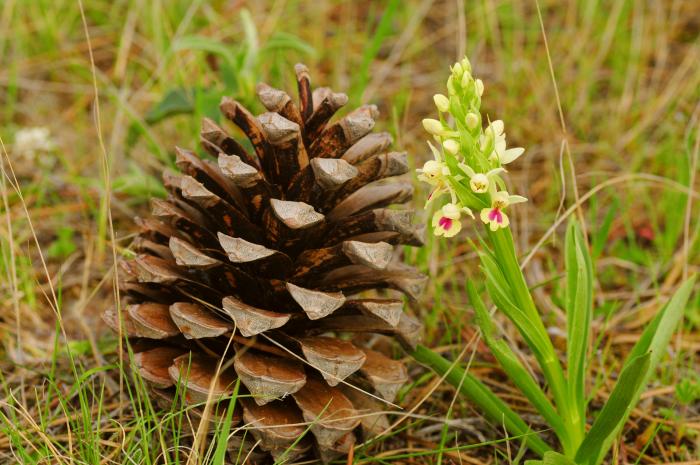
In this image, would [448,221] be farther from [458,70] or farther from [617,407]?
[617,407]

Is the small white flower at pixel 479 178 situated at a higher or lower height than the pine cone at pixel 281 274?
higher

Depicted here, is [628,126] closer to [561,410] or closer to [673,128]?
[673,128]

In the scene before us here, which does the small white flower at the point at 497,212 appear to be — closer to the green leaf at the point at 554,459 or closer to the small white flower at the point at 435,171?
the small white flower at the point at 435,171

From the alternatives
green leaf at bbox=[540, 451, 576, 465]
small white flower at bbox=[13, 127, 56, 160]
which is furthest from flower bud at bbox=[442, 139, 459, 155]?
small white flower at bbox=[13, 127, 56, 160]

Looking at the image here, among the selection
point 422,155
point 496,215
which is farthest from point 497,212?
point 422,155

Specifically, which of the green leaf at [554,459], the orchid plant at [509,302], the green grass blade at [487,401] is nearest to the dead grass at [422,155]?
the green grass blade at [487,401]

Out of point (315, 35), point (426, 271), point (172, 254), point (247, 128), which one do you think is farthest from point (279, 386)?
point (315, 35)

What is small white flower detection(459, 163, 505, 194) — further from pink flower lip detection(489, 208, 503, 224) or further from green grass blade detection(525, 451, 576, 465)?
green grass blade detection(525, 451, 576, 465)
